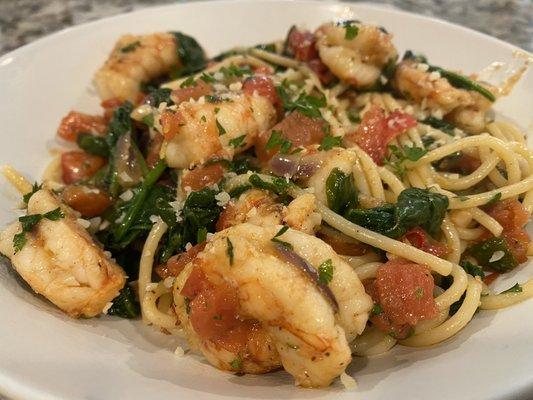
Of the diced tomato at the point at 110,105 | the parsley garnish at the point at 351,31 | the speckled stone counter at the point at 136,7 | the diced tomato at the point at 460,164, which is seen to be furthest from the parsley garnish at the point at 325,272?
the speckled stone counter at the point at 136,7

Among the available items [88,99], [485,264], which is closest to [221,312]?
[485,264]

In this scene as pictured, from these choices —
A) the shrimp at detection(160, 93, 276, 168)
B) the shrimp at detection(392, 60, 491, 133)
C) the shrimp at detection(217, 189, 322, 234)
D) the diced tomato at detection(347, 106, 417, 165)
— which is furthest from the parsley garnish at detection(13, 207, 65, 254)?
the shrimp at detection(392, 60, 491, 133)

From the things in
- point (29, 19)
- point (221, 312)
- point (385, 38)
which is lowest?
point (29, 19)

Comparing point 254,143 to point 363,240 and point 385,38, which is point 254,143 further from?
point 385,38

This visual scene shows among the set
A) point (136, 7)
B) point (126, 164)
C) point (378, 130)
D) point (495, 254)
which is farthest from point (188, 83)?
point (136, 7)

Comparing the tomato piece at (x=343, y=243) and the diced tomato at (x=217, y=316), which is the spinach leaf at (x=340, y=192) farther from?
the diced tomato at (x=217, y=316)

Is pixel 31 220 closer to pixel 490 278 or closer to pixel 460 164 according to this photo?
pixel 490 278
